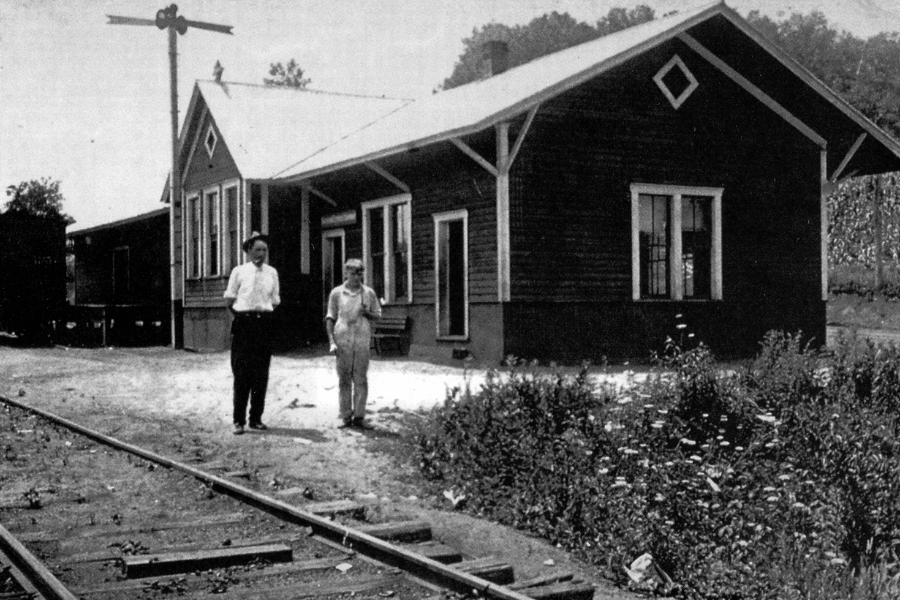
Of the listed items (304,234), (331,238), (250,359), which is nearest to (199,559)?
(250,359)

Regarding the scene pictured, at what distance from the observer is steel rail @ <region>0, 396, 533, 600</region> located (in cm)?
500

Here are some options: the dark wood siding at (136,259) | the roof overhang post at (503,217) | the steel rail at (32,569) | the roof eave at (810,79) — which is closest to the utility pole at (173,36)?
the dark wood siding at (136,259)

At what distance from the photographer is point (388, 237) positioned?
66.9 feet

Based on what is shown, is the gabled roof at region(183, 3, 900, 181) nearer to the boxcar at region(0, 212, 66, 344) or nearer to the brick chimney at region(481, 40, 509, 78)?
the brick chimney at region(481, 40, 509, 78)

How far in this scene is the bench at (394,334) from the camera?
1959 cm

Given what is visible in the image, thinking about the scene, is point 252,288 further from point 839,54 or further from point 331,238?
point 839,54

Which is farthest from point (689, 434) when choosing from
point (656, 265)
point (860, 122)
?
point (860, 122)

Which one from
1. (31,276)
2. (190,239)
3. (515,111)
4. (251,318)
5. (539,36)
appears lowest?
(251,318)

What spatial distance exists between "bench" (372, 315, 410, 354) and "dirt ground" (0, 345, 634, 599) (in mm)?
1037

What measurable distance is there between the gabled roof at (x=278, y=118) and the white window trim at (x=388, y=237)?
278 centimetres

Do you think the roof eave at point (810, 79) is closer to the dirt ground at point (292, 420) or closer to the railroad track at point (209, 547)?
the dirt ground at point (292, 420)

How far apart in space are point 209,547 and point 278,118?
71.6 feet

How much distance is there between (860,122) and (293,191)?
38.5 feet

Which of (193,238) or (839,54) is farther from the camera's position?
(839,54)
